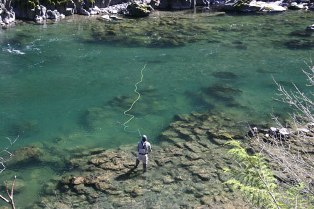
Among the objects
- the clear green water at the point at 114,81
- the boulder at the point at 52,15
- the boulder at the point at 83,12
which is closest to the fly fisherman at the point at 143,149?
the clear green water at the point at 114,81

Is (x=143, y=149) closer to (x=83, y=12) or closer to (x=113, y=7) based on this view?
(x=83, y=12)

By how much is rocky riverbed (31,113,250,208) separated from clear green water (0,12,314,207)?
1218 mm

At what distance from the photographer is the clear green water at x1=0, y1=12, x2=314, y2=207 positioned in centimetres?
2378

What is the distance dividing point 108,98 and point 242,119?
922 centimetres

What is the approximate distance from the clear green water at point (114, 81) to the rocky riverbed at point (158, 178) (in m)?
1.22

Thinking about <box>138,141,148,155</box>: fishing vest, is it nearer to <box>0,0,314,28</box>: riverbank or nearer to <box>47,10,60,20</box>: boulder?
<box>0,0,314,28</box>: riverbank

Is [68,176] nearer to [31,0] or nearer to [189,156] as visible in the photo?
[189,156]

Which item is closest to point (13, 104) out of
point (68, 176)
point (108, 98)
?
point (108, 98)

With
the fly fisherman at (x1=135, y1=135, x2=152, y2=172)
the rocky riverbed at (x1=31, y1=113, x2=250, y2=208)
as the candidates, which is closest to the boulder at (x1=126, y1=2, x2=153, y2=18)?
the rocky riverbed at (x1=31, y1=113, x2=250, y2=208)

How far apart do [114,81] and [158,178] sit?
14.3 metres

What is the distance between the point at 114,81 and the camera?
31.8 meters

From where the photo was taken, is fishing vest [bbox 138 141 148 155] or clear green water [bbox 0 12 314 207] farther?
clear green water [bbox 0 12 314 207]

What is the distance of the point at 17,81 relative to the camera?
103 feet

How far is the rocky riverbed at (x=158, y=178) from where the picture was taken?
56.5 feet
